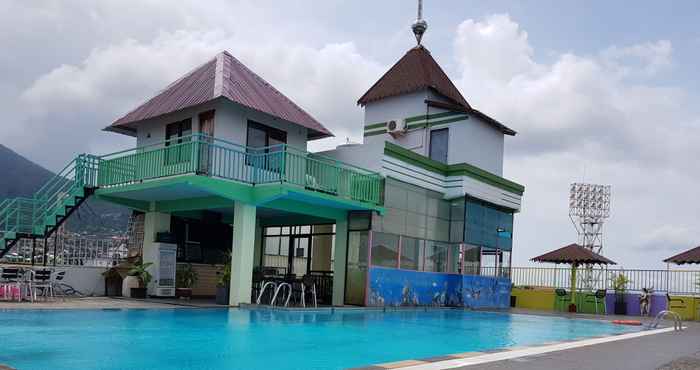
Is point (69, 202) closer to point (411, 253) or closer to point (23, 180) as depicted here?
point (411, 253)

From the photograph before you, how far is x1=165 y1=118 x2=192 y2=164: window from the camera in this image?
54.4 ft

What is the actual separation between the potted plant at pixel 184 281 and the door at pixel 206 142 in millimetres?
4252

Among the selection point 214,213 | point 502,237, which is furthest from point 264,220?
point 502,237

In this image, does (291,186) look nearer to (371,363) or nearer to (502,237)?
(371,363)

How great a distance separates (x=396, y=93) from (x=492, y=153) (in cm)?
434

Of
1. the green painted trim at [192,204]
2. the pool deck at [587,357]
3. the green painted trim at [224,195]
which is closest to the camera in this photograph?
the pool deck at [587,357]

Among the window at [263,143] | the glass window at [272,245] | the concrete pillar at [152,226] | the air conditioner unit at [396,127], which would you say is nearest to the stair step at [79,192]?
the concrete pillar at [152,226]

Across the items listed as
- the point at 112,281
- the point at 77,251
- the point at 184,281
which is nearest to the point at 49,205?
→ the point at 77,251

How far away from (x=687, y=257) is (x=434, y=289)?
813 centimetres

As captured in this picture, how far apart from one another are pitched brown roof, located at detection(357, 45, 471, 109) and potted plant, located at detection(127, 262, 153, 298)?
11.3 m

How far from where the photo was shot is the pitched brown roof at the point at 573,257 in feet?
79.7

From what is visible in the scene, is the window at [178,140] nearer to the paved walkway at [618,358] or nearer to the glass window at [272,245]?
the glass window at [272,245]

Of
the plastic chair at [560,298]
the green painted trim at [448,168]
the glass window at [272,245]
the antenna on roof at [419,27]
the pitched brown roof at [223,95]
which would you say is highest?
the antenna on roof at [419,27]

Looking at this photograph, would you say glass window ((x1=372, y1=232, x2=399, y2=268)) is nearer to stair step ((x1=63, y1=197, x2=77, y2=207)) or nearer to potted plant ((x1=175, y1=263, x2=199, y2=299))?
potted plant ((x1=175, y1=263, x2=199, y2=299))
